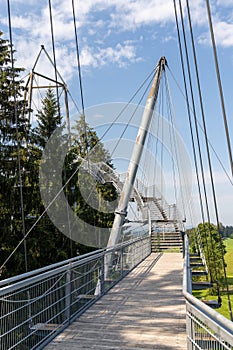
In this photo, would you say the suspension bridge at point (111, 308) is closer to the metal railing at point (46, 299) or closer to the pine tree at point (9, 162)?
the metal railing at point (46, 299)

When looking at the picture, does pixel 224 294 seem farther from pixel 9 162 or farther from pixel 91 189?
pixel 9 162

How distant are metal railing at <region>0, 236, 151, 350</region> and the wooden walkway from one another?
0.19 meters

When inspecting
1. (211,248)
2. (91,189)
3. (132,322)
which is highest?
(91,189)

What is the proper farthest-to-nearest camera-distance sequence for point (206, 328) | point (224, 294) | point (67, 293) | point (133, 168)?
point (224, 294)
point (133, 168)
point (67, 293)
point (206, 328)

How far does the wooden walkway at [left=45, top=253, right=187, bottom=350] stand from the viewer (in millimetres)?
5559

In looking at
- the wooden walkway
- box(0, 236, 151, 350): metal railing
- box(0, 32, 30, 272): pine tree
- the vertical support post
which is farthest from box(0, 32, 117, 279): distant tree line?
box(0, 236, 151, 350): metal railing

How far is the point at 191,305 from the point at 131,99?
A: 47.9 feet

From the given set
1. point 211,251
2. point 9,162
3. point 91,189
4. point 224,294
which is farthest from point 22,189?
point 224,294

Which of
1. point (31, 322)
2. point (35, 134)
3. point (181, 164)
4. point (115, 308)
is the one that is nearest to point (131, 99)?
point (181, 164)

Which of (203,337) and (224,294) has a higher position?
(203,337)

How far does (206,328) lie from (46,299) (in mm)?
3095

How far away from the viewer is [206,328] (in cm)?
380

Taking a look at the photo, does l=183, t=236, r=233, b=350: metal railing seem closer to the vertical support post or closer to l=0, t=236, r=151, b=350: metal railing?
l=0, t=236, r=151, b=350: metal railing

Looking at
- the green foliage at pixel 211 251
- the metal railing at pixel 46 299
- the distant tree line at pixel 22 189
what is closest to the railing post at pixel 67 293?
the metal railing at pixel 46 299
